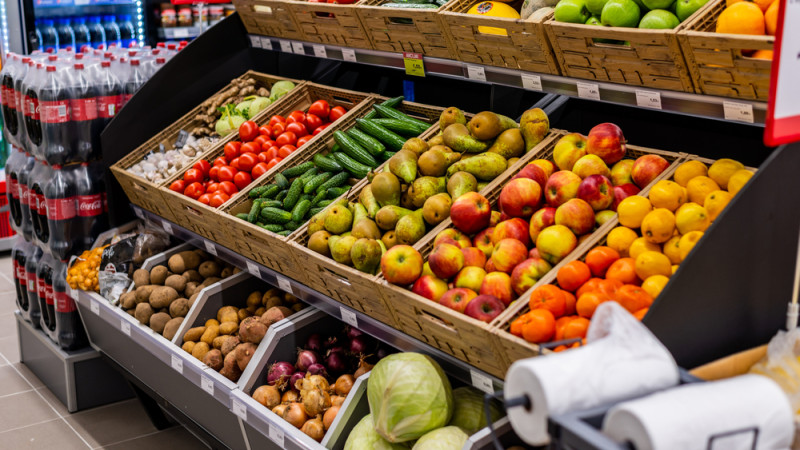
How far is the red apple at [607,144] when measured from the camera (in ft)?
7.50

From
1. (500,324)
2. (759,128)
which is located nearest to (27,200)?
(500,324)

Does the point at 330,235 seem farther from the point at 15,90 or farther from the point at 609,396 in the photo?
the point at 15,90

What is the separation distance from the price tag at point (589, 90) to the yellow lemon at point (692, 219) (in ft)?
1.71

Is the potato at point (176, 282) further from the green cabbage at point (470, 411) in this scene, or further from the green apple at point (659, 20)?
the green apple at point (659, 20)

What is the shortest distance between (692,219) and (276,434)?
1481 mm

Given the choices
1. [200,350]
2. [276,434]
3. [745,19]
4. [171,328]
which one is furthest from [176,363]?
[745,19]

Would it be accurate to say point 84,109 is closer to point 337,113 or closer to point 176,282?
point 176,282

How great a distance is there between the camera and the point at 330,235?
2.64m

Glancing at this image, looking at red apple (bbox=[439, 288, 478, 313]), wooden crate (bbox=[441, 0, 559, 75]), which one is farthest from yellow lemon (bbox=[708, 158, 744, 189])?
red apple (bbox=[439, 288, 478, 313])

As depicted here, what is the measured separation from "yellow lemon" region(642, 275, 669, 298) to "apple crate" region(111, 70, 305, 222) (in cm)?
244

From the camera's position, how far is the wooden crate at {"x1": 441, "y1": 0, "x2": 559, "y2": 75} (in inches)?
90.6

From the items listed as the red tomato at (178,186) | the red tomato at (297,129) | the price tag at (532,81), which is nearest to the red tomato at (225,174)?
the red tomato at (178,186)

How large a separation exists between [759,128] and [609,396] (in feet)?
5.36

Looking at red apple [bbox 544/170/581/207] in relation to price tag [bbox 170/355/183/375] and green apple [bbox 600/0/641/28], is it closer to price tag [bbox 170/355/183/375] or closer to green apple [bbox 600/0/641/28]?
green apple [bbox 600/0/641/28]
